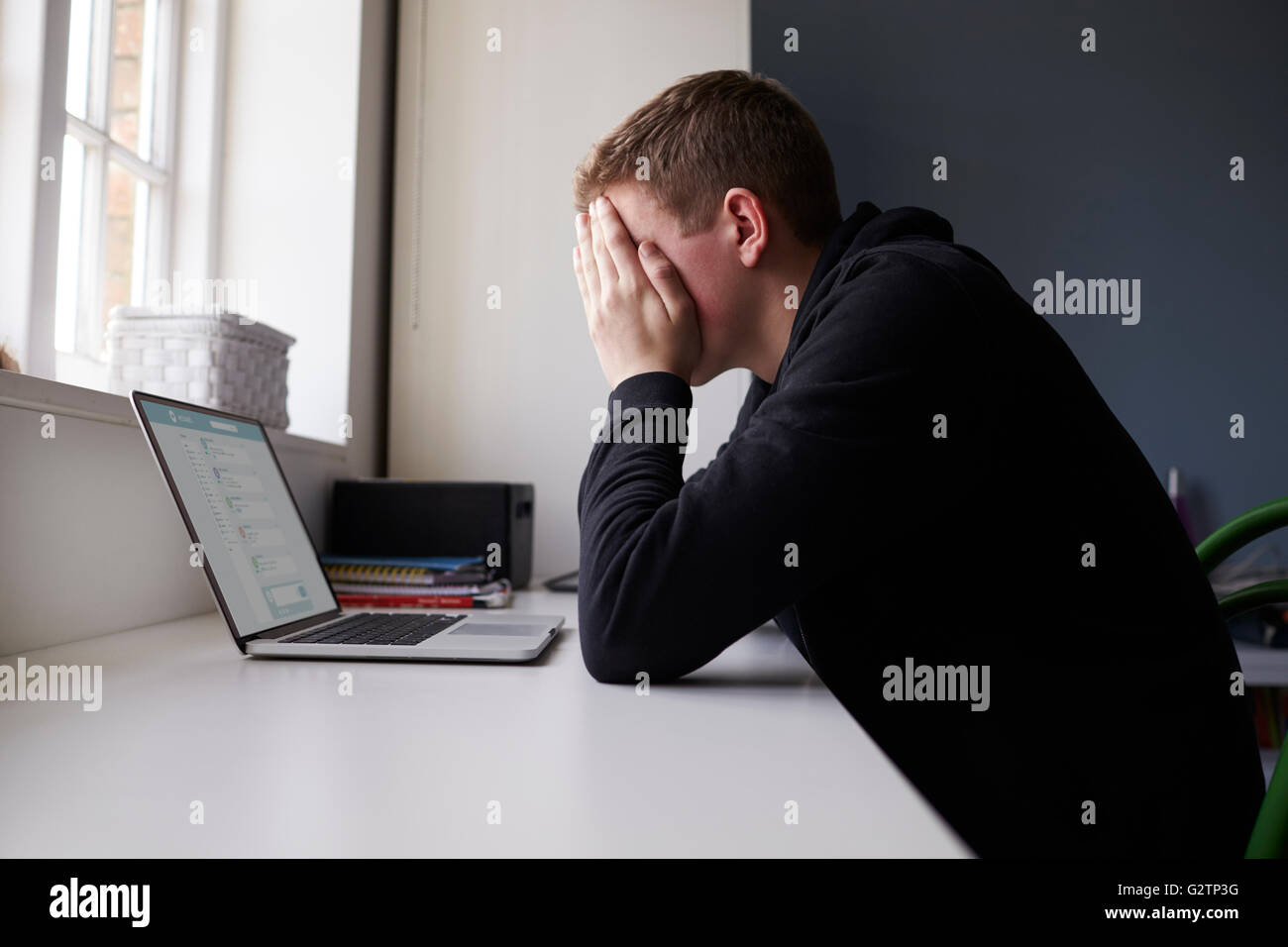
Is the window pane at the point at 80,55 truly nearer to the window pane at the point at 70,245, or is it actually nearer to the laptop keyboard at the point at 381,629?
the window pane at the point at 70,245

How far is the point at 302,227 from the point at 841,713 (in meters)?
1.61

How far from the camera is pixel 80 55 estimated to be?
1499 millimetres

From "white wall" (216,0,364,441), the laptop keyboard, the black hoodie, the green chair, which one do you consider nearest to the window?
"white wall" (216,0,364,441)

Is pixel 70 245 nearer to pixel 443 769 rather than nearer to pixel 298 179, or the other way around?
pixel 298 179

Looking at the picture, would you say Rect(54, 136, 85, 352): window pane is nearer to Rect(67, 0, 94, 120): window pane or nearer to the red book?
Rect(67, 0, 94, 120): window pane

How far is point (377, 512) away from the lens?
5.30 feet

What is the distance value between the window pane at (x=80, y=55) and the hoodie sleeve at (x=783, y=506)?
4.44 ft

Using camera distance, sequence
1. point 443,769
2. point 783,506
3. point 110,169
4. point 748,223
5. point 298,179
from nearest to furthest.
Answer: point 443,769, point 783,506, point 748,223, point 110,169, point 298,179

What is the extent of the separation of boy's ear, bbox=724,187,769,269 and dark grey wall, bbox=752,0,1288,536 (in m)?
1.08

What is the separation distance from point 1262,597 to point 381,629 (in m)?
0.86

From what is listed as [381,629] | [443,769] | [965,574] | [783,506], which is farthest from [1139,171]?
[443,769]

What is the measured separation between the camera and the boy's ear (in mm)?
961

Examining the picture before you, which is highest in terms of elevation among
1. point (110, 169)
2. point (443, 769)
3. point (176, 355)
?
point (110, 169)
